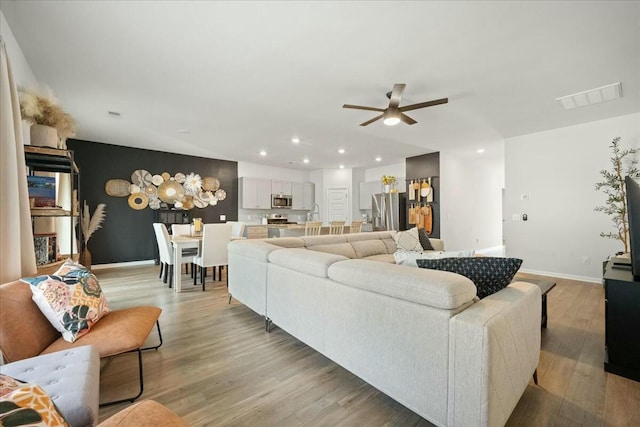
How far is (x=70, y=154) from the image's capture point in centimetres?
233

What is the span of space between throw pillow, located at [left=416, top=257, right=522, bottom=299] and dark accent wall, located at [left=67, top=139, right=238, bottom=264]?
642cm

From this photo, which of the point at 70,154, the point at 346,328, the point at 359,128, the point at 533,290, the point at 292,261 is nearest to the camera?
the point at 533,290

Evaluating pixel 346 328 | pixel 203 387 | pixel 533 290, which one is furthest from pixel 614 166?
pixel 203 387

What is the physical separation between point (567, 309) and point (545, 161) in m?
2.95

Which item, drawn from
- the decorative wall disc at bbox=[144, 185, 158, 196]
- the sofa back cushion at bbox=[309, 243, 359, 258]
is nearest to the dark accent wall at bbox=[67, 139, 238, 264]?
the decorative wall disc at bbox=[144, 185, 158, 196]

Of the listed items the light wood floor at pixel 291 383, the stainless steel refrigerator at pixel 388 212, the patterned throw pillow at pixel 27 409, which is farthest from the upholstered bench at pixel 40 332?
the stainless steel refrigerator at pixel 388 212

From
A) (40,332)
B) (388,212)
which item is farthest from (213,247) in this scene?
(388,212)

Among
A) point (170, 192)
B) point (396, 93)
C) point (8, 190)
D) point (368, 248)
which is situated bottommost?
point (368, 248)

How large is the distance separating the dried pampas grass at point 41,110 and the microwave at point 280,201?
5464 mm

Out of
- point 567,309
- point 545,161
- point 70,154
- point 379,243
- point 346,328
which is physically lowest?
point 567,309

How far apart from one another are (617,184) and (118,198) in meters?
9.07

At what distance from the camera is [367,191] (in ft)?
26.6

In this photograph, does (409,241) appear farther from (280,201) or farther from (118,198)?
(118,198)

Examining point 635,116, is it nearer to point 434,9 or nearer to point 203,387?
point 434,9
